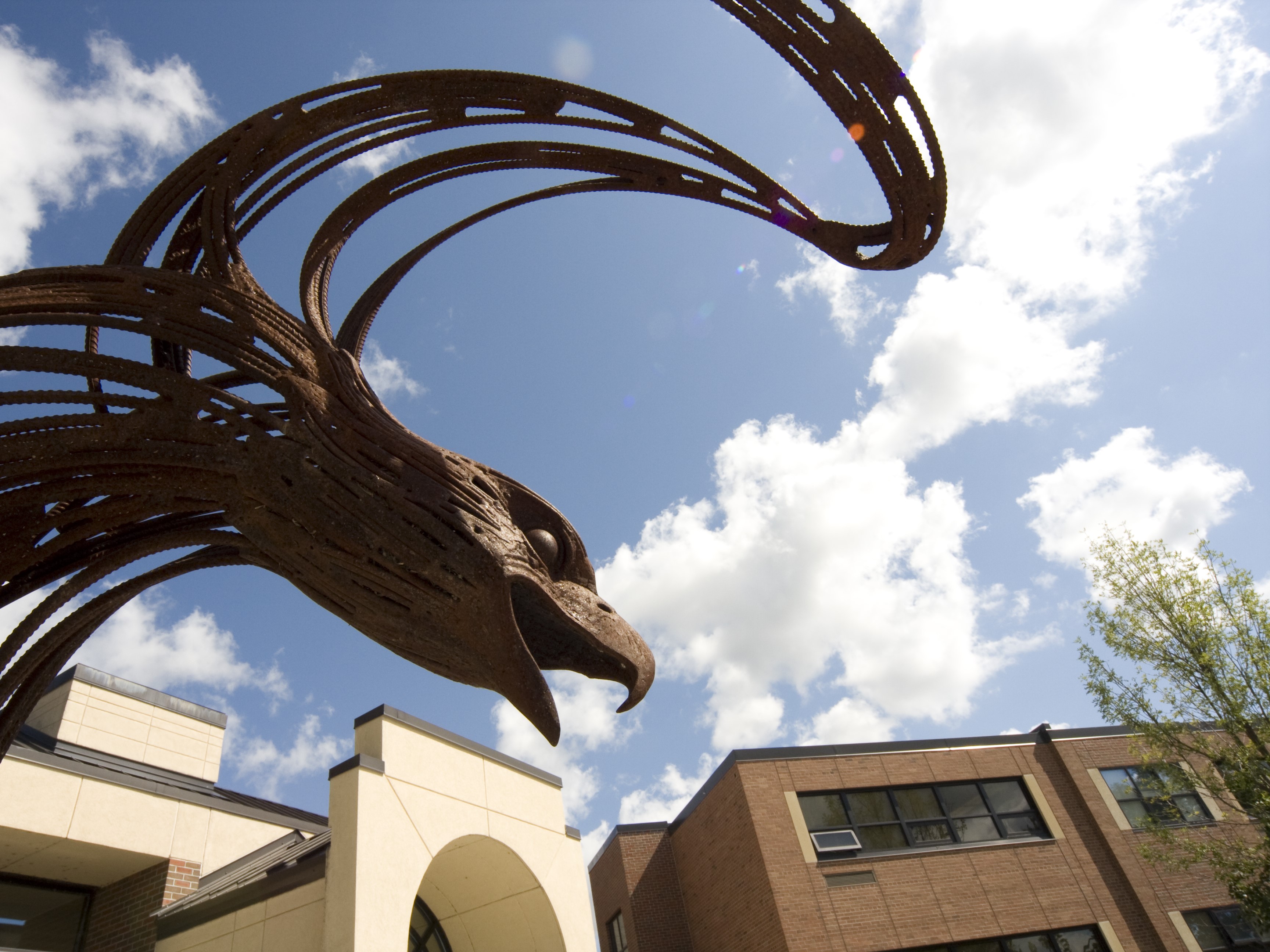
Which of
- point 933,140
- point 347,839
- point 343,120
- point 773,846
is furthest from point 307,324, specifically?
point 773,846

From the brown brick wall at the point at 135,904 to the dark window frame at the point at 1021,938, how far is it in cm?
1408

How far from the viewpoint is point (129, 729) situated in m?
12.3

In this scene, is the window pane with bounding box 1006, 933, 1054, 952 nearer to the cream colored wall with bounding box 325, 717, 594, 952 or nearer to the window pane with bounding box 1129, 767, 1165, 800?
the window pane with bounding box 1129, 767, 1165, 800

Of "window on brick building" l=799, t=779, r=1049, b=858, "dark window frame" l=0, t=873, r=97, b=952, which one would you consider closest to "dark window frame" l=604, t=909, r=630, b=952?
"window on brick building" l=799, t=779, r=1049, b=858

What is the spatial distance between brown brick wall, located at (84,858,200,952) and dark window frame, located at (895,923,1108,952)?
14.1 meters

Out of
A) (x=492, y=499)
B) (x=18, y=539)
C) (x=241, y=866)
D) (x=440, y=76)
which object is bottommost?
(x=492, y=499)

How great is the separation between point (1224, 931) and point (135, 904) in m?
22.6

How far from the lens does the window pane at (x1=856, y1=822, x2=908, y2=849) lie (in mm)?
18188

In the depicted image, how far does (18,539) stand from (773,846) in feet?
59.1

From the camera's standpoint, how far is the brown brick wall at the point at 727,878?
1709 cm

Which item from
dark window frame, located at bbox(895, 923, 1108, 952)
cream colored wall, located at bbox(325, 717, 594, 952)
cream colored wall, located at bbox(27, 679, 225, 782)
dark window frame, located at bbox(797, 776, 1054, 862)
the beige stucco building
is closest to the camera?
cream colored wall, located at bbox(325, 717, 594, 952)

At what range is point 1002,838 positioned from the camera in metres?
18.9

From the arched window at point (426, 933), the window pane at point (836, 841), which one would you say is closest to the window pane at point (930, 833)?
the window pane at point (836, 841)

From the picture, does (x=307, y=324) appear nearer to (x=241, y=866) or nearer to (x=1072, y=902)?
(x=241, y=866)
